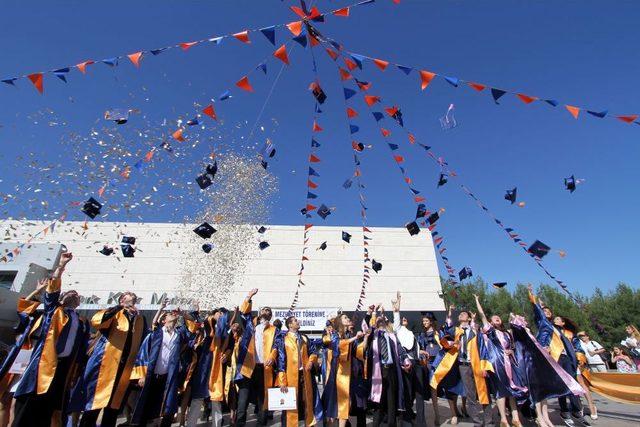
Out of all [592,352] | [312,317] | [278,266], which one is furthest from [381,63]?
[278,266]

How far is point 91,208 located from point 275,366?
5572 mm

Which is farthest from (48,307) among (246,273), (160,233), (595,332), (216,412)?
(595,332)

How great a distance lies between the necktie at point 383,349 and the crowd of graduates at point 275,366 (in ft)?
0.07

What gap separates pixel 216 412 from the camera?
7070 mm

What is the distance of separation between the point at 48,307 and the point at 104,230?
3578 cm

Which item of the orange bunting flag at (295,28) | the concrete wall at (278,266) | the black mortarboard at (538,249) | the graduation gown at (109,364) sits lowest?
the graduation gown at (109,364)

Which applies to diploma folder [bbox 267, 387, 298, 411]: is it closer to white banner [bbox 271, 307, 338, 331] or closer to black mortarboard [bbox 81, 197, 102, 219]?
black mortarboard [bbox 81, 197, 102, 219]

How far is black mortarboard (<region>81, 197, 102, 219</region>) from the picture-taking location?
855 cm

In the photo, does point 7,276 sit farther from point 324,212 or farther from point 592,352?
point 592,352

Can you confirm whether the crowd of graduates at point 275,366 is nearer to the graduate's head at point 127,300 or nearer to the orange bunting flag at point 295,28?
the graduate's head at point 127,300

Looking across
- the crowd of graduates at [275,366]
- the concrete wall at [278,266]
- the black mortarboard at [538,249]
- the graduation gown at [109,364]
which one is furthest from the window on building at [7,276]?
the black mortarboard at [538,249]

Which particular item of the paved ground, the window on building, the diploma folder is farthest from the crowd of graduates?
the window on building

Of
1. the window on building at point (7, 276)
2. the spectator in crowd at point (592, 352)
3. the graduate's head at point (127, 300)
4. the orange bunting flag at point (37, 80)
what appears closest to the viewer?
the orange bunting flag at point (37, 80)

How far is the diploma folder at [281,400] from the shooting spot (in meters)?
6.43
